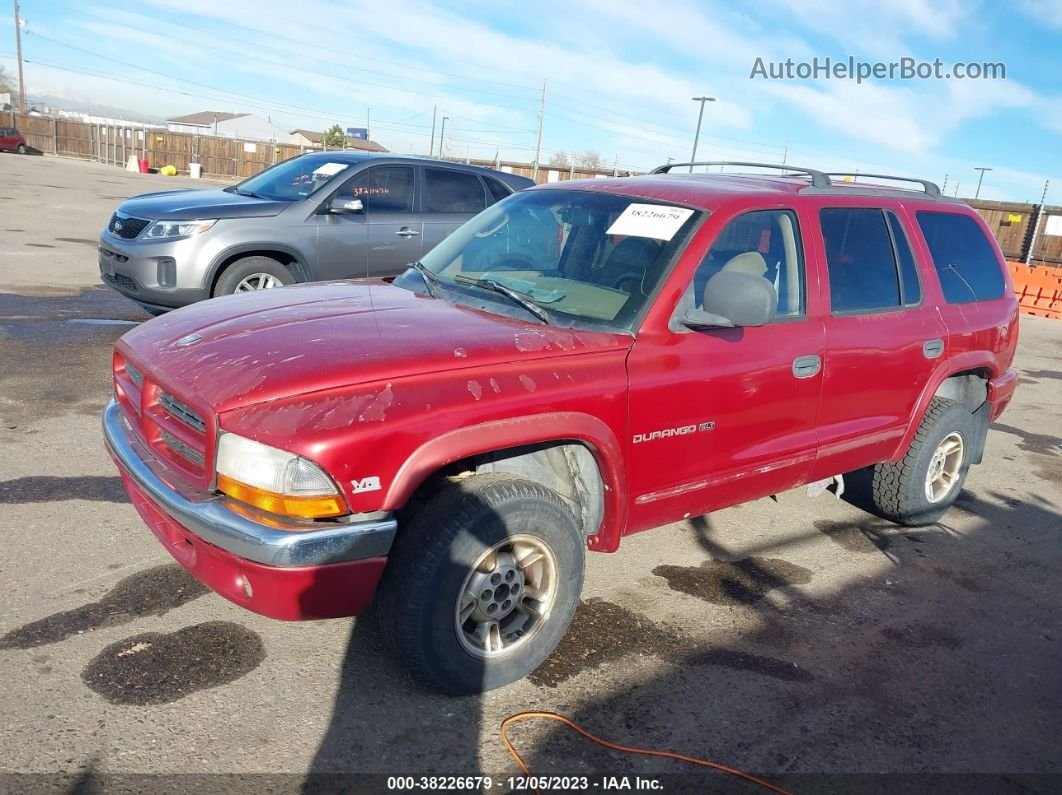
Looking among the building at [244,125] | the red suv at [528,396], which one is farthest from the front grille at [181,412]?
the building at [244,125]

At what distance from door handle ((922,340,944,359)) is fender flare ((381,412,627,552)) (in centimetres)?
210

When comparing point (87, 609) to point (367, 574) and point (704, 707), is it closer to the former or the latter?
point (367, 574)

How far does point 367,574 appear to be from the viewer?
2.57 m

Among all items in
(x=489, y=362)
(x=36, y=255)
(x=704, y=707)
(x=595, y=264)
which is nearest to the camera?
(x=489, y=362)

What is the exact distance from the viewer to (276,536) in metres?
2.45

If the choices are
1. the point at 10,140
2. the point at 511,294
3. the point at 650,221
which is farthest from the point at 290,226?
the point at 10,140

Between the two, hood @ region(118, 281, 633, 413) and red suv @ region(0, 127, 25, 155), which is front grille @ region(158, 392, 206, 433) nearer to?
hood @ region(118, 281, 633, 413)

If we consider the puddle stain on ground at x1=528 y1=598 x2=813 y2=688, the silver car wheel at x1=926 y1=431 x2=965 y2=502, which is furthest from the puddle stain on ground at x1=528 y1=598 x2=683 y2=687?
the silver car wheel at x1=926 y1=431 x2=965 y2=502

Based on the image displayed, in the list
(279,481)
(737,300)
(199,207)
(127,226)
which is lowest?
(279,481)

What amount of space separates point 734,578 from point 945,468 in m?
1.86

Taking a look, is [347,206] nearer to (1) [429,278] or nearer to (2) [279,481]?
(1) [429,278]

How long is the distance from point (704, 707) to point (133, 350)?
8.40 feet

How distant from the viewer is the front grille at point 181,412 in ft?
8.86

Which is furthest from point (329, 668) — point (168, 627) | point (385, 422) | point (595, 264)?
point (595, 264)
